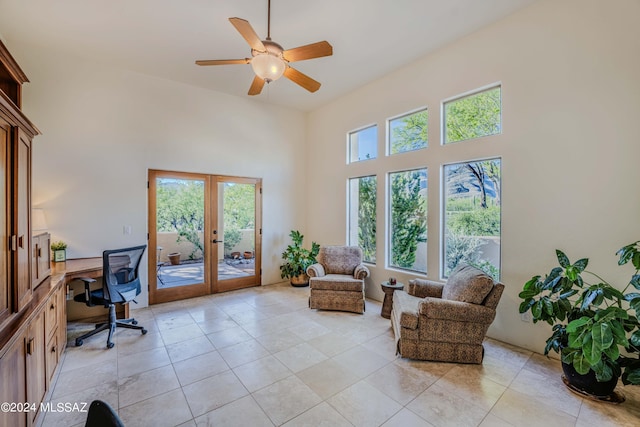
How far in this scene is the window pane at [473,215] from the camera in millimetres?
3340

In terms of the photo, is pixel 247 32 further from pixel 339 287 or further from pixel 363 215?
pixel 363 215

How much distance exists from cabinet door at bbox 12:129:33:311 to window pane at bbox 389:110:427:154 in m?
4.19

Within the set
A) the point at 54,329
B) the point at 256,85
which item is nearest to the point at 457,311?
the point at 256,85

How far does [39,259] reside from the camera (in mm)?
2541

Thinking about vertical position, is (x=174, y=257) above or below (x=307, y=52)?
below

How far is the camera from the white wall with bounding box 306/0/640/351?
2473mm

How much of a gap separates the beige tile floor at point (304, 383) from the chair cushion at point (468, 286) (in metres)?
0.66

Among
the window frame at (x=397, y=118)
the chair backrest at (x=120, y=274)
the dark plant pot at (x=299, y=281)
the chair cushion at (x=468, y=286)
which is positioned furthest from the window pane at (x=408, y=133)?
the chair backrest at (x=120, y=274)

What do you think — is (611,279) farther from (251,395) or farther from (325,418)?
(251,395)

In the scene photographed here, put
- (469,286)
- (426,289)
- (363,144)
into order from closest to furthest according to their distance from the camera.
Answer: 1. (469,286)
2. (426,289)
3. (363,144)

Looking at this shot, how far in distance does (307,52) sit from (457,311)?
110 inches

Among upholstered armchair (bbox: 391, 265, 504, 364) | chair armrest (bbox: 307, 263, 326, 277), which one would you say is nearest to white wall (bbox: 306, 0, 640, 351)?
upholstered armchair (bbox: 391, 265, 504, 364)

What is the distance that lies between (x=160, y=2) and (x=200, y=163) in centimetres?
239

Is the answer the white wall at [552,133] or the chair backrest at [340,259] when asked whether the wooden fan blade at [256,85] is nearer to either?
the white wall at [552,133]
